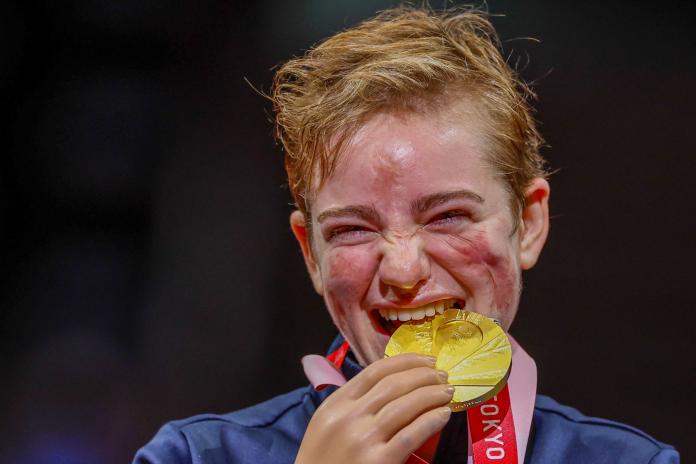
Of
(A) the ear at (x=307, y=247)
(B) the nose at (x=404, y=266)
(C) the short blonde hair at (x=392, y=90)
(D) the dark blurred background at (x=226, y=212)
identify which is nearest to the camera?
(B) the nose at (x=404, y=266)

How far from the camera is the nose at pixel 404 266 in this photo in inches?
50.0

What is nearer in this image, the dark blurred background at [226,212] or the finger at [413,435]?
the finger at [413,435]

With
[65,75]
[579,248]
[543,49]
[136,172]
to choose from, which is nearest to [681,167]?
[579,248]

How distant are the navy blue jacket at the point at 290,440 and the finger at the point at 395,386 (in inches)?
10.7

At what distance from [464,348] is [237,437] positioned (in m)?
0.45

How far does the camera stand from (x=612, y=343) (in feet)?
6.31

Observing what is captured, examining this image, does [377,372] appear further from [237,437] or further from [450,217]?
[237,437]

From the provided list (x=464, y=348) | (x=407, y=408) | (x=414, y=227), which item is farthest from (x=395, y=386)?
(x=414, y=227)

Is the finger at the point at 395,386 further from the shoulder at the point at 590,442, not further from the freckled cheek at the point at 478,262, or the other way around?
the shoulder at the point at 590,442

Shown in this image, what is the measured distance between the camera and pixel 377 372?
3.87 ft

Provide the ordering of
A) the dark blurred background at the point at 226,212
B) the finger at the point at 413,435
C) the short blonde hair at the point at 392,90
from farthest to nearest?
the dark blurred background at the point at 226,212, the short blonde hair at the point at 392,90, the finger at the point at 413,435

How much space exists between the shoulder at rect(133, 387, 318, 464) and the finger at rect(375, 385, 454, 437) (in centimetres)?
35

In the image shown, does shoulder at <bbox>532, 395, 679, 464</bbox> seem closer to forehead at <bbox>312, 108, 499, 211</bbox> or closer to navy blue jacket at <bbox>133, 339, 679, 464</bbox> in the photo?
navy blue jacket at <bbox>133, 339, 679, 464</bbox>

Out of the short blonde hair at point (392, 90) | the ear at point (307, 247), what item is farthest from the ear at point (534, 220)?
the ear at point (307, 247)
